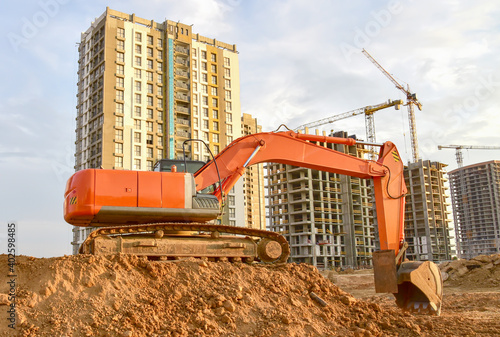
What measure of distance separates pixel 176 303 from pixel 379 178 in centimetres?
707

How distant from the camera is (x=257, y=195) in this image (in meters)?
107

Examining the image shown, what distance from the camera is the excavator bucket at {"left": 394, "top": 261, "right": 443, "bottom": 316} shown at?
1077cm

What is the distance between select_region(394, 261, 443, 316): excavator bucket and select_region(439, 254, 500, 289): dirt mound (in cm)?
1557

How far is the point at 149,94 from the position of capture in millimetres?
70062

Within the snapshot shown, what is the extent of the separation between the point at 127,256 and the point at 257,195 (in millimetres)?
98929

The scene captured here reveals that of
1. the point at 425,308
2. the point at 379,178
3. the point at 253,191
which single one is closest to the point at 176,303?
the point at 425,308

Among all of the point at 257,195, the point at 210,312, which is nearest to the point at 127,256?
the point at 210,312

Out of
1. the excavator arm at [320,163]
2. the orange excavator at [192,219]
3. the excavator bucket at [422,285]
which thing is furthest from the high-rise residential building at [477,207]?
the orange excavator at [192,219]

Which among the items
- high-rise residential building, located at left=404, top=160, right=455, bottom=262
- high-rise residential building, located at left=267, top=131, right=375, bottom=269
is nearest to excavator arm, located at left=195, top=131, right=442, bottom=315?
high-rise residential building, located at left=267, top=131, right=375, bottom=269

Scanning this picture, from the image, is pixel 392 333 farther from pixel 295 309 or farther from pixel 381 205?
pixel 381 205

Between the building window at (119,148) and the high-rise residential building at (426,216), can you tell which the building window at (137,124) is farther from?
the high-rise residential building at (426,216)

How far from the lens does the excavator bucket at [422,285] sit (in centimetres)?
1077

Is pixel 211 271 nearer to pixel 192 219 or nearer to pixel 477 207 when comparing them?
pixel 192 219

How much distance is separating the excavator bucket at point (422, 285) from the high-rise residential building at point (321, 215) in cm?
5942
